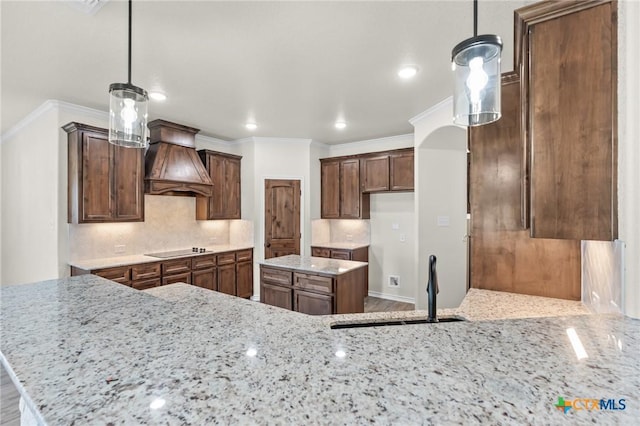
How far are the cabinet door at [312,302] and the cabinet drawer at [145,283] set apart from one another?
1868 millimetres

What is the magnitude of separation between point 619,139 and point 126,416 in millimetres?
1692

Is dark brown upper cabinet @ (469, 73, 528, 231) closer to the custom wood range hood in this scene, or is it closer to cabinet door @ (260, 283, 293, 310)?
cabinet door @ (260, 283, 293, 310)

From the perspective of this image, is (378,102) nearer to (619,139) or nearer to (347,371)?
(619,139)

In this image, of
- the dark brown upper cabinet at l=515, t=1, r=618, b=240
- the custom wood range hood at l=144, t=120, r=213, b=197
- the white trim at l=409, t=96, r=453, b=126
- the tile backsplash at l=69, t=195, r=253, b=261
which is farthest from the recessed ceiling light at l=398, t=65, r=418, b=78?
the tile backsplash at l=69, t=195, r=253, b=261

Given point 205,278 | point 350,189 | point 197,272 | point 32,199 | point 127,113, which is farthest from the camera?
point 350,189

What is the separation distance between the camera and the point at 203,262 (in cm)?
438

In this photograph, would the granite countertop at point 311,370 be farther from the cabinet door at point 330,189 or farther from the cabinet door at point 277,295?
the cabinet door at point 330,189

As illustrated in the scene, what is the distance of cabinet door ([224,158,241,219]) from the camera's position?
5.00 m

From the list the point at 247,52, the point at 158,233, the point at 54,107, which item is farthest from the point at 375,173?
the point at 54,107

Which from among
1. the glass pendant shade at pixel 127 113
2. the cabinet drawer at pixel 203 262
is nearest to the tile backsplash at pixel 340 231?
the cabinet drawer at pixel 203 262

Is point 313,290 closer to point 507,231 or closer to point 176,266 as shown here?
point 507,231

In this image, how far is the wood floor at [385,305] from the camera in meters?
4.69

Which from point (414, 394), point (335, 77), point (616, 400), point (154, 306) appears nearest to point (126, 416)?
point (414, 394)

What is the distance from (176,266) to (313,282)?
207 centimetres
